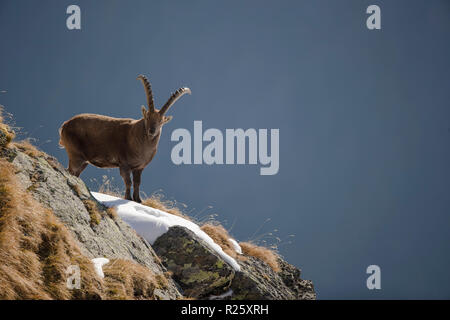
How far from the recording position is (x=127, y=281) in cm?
603

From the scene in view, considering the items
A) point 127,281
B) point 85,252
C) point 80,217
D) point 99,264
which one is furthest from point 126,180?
point 127,281

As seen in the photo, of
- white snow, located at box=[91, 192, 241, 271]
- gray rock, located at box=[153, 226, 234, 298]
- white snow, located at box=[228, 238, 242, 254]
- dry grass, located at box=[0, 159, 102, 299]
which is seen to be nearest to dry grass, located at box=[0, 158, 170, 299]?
dry grass, located at box=[0, 159, 102, 299]

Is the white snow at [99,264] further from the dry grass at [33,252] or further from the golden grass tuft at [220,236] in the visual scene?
the golden grass tuft at [220,236]

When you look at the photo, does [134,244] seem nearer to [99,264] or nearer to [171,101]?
[99,264]

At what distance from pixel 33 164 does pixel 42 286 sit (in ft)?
8.97

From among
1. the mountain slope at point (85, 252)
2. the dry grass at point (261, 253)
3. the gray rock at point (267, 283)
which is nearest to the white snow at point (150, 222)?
the mountain slope at point (85, 252)

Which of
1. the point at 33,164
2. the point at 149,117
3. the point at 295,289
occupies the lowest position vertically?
the point at 295,289

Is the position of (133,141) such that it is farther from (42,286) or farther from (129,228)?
(42,286)

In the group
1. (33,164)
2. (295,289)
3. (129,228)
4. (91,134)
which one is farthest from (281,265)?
(33,164)

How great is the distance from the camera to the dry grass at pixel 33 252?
4.89 m

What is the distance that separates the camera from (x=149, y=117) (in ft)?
38.3

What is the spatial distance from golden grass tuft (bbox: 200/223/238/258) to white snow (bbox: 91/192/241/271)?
0.60m

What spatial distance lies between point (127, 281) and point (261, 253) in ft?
18.5
